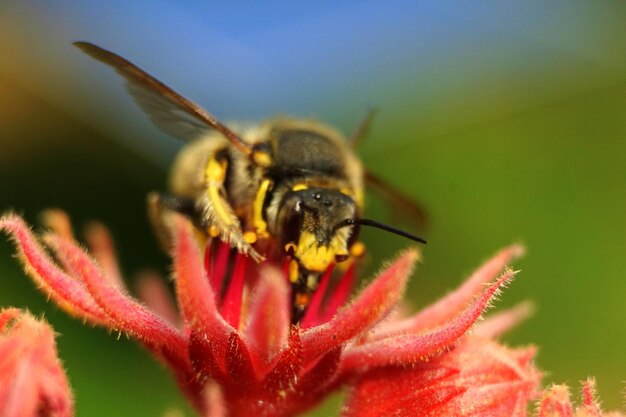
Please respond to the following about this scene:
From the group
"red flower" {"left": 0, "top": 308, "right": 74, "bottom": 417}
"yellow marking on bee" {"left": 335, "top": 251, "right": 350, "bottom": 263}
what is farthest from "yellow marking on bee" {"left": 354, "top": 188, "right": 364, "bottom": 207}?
"red flower" {"left": 0, "top": 308, "right": 74, "bottom": 417}

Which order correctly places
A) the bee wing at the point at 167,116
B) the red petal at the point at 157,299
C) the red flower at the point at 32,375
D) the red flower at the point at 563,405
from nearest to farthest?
1. the red flower at the point at 32,375
2. the red flower at the point at 563,405
3. the bee wing at the point at 167,116
4. the red petal at the point at 157,299

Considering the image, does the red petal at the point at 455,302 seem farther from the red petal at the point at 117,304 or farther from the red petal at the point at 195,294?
the red petal at the point at 117,304

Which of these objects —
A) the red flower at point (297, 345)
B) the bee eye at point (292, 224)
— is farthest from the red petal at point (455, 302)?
the bee eye at point (292, 224)

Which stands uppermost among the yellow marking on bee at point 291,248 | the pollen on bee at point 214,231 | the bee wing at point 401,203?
the bee wing at point 401,203

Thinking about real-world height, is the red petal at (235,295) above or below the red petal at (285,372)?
above

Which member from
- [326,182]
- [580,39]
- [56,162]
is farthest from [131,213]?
[326,182]

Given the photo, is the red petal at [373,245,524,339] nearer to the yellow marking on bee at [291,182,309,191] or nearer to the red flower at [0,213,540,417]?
the red flower at [0,213,540,417]
